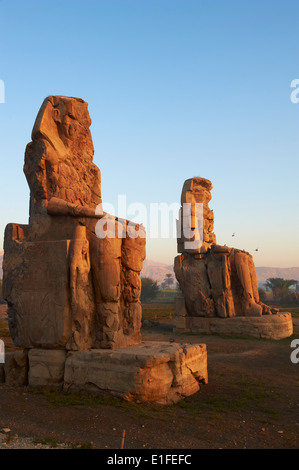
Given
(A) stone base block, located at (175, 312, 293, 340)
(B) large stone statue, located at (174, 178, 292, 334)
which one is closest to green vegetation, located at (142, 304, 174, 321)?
(B) large stone statue, located at (174, 178, 292, 334)

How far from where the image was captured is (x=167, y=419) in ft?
12.8

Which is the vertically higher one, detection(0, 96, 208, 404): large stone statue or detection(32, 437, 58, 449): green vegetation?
detection(0, 96, 208, 404): large stone statue

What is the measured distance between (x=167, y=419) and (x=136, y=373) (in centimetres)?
64

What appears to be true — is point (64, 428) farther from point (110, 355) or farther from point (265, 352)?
point (265, 352)

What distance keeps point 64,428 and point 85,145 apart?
4.49m

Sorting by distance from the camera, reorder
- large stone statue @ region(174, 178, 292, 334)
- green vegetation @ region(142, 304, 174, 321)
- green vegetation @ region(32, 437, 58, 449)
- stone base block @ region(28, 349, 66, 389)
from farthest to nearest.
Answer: green vegetation @ region(142, 304, 174, 321), large stone statue @ region(174, 178, 292, 334), stone base block @ region(28, 349, 66, 389), green vegetation @ region(32, 437, 58, 449)

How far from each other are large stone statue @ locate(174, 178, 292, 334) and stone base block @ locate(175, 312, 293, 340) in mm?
103

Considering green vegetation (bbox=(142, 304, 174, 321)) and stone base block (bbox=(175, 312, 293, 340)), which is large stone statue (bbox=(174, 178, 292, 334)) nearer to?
stone base block (bbox=(175, 312, 293, 340))

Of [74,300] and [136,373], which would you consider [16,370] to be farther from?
[136,373]

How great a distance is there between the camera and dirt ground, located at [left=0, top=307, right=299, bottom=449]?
3.33 metres

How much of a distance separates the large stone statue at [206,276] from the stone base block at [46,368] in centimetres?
673

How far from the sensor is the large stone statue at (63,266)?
5.05 m

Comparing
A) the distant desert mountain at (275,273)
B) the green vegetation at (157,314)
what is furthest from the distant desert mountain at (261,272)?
the green vegetation at (157,314)
